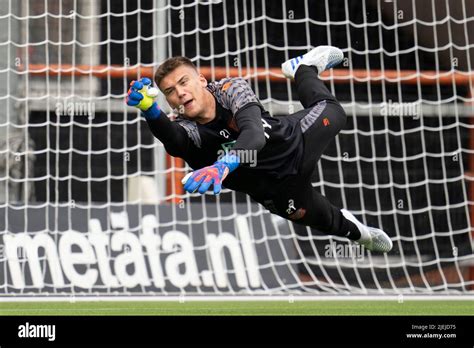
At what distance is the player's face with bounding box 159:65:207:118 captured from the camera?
18.4 feet

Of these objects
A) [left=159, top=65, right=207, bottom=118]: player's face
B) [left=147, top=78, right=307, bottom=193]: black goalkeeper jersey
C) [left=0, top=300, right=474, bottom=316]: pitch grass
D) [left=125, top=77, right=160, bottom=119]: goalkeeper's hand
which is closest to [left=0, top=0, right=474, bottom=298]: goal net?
[left=0, top=300, right=474, bottom=316]: pitch grass

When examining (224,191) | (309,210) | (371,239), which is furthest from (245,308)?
(224,191)

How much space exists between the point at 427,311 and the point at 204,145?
9.10 ft

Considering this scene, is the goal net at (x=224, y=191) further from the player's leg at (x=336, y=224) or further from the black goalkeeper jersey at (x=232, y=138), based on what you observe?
the black goalkeeper jersey at (x=232, y=138)

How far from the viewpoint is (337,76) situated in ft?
32.7

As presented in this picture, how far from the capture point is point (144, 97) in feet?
17.1

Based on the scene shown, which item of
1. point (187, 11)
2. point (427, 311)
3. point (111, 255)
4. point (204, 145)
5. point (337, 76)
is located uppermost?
point (187, 11)

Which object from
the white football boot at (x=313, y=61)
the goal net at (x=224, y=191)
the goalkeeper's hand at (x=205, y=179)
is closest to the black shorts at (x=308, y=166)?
the white football boot at (x=313, y=61)

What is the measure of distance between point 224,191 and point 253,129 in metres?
4.82

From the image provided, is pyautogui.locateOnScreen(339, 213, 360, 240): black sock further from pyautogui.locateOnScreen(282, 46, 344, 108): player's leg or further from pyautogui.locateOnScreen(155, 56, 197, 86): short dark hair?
pyautogui.locateOnScreen(155, 56, 197, 86): short dark hair

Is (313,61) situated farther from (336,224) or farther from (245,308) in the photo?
(245,308)

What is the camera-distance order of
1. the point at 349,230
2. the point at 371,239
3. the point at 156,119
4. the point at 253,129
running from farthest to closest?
the point at 371,239 < the point at 349,230 < the point at 156,119 < the point at 253,129
